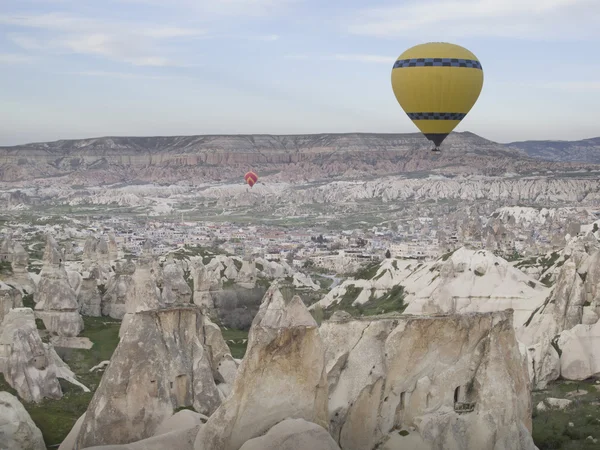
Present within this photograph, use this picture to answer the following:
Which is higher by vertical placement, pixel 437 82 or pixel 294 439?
pixel 437 82

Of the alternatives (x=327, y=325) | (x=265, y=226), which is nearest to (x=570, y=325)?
(x=327, y=325)

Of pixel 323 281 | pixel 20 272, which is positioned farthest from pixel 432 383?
pixel 323 281

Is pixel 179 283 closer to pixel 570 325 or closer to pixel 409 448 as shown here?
pixel 570 325

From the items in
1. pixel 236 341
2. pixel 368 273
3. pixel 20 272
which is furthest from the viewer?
pixel 368 273

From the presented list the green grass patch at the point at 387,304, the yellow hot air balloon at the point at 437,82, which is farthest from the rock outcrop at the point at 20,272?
the yellow hot air balloon at the point at 437,82

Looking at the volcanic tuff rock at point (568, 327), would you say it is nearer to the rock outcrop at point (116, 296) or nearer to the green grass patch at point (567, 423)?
the green grass patch at point (567, 423)

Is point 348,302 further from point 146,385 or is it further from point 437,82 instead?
point 146,385

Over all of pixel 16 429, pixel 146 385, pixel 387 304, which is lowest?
pixel 387 304

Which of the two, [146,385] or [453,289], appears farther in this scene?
[453,289]
